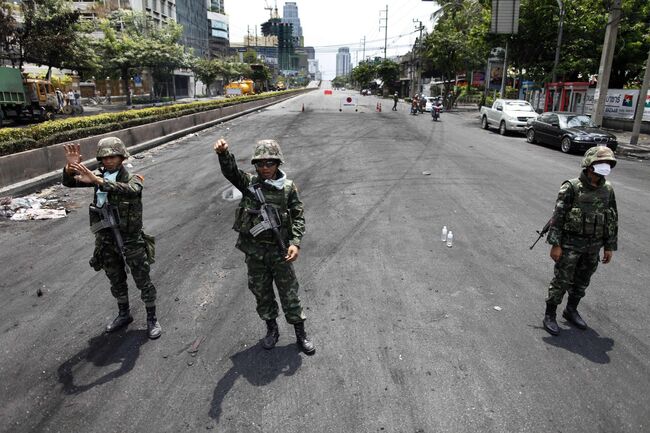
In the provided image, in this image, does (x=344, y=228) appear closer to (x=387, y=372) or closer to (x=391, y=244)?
(x=391, y=244)

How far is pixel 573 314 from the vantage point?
13.9ft

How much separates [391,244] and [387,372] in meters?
2.99

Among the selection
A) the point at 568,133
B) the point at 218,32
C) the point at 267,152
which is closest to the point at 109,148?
the point at 267,152

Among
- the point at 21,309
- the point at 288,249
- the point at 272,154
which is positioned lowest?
the point at 21,309

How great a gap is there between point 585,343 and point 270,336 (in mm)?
2908

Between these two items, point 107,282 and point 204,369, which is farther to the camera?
point 107,282

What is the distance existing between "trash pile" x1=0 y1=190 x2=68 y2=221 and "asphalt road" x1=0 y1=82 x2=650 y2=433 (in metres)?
0.28

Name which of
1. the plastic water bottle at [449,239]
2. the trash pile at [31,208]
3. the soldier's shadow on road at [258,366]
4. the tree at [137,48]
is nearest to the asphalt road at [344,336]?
the soldier's shadow on road at [258,366]

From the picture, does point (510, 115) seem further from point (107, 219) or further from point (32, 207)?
point (107, 219)

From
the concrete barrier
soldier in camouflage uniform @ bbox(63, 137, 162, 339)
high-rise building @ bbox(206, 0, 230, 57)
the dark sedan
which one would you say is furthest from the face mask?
high-rise building @ bbox(206, 0, 230, 57)

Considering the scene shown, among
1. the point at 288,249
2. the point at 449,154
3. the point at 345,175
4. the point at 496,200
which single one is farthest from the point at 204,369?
the point at 449,154

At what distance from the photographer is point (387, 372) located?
3.46 meters

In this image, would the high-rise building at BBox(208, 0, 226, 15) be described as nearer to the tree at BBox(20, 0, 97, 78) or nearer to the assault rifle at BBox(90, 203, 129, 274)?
the tree at BBox(20, 0, 97, 78)

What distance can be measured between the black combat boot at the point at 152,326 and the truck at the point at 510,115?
2027 cm
